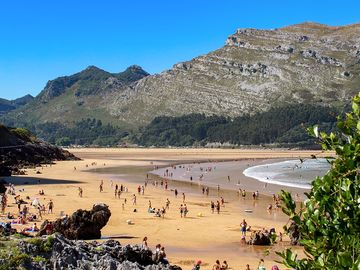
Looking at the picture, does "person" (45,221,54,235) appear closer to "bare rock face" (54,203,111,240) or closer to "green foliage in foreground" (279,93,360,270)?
"bare rock face" (54,203,111,240)

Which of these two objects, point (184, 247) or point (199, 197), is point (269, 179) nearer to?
point (199, 197)

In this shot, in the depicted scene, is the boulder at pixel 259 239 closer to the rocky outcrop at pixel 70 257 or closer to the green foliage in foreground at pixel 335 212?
the rocky outcrop at pixel 70 257

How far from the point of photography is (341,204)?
5.29m

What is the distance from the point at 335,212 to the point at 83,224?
73.9 feet

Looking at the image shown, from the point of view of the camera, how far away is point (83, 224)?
26.1 m

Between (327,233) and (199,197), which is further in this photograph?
(199,197)

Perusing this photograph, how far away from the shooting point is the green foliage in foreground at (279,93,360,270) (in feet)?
16.9

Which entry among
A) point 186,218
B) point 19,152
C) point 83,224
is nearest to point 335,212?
point 83,224

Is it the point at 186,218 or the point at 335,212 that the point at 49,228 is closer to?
the point at 186,218

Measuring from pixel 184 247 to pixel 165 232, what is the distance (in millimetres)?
4554

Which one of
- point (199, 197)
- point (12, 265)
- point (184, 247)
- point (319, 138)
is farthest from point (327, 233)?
point (199, 197)

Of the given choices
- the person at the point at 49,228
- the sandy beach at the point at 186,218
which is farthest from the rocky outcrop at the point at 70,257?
the person at the point at 49,228

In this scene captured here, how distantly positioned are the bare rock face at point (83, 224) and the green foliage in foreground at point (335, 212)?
2165 centimetres

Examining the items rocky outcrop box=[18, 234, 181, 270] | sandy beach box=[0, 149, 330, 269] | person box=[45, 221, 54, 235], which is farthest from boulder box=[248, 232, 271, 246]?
rocky outcrop box=[18, 234, 181, 270]
